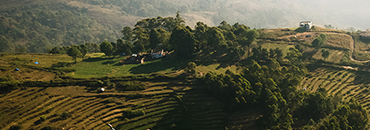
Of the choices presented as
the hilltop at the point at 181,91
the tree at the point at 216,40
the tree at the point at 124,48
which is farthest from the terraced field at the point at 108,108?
the tree at the point at 124,48

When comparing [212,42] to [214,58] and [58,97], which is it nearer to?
[214,58]

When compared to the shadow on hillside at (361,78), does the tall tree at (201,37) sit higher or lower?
higher

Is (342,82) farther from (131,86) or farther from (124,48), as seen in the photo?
(124,48)

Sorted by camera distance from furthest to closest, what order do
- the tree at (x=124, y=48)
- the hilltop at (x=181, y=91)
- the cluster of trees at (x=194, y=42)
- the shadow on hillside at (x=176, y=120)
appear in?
the tree at (x=124, y=48) → the cluster of trees at (x=194, y=42) → the shadow on hillside at (x=176, y=120) → the hilltop at (x=181, y=91)

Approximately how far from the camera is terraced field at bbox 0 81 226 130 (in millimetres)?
56844

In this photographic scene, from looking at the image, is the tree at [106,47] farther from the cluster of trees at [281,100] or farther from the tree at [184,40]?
the cluster of trees at [281,100]

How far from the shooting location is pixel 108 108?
63.2 metres

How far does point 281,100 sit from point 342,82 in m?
40.4

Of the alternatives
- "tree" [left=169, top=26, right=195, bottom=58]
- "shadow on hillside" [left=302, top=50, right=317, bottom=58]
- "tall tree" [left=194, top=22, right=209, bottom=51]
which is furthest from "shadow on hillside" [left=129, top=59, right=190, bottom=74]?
"shadow on hillside" [left=302, top=50, right=317, bottom=58]

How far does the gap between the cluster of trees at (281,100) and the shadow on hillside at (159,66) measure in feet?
62.9

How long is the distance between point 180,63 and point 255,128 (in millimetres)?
41760

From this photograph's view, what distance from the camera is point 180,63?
90.0m

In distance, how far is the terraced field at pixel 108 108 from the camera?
56.8 metres

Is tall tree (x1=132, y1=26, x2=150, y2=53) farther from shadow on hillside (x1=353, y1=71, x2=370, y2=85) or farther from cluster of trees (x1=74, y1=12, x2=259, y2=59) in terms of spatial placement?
shadow on hillside (x1=353, y1=71, x2=370, y2=85)
